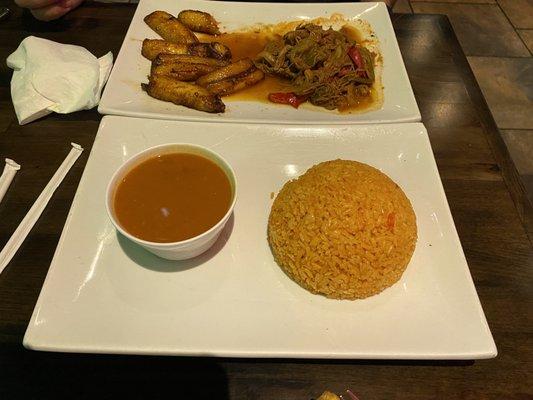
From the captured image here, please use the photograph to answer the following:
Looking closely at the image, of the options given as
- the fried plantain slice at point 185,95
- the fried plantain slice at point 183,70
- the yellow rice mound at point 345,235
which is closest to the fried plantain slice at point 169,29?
the fried plantain slice at point 183,70

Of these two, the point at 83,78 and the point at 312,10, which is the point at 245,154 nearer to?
the point at 83,78

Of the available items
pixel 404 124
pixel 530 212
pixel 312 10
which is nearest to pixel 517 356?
pixel 530 212

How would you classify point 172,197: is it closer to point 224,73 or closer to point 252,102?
point 252,102

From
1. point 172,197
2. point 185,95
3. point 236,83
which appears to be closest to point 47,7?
point 185,95

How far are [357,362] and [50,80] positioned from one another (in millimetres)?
2113

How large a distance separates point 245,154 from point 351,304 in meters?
0.85

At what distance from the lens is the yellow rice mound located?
4.88 ft

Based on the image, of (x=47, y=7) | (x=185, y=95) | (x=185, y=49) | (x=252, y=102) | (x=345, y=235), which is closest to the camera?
(x=345, y=235)

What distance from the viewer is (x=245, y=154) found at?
1.93 m

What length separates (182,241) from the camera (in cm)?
142

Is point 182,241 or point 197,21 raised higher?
point 197,21

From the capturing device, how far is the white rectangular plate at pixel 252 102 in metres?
2.14

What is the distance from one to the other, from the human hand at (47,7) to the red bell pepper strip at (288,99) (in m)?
1.59

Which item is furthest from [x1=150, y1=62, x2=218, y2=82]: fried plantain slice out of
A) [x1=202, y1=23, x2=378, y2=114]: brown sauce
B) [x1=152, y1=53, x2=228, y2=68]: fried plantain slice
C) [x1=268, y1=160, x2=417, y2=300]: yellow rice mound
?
[x1=268, y1=160, x2=417, y2=300]: yellow rice mound
